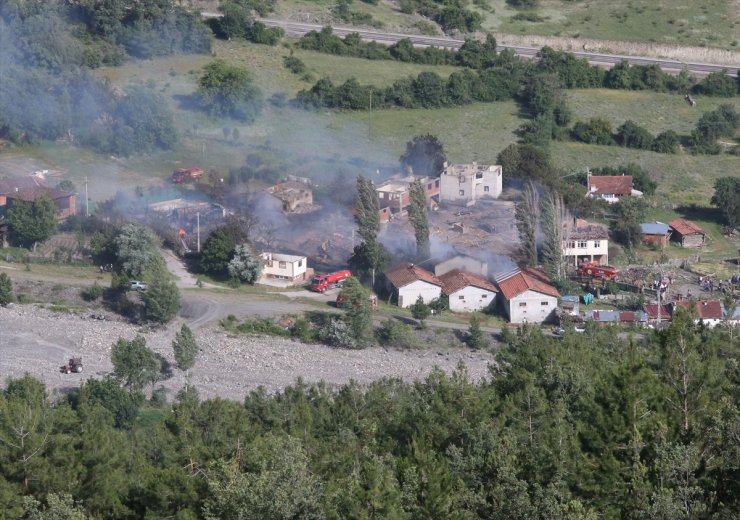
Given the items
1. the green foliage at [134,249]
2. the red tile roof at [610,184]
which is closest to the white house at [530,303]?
the green foliage at [134,249]

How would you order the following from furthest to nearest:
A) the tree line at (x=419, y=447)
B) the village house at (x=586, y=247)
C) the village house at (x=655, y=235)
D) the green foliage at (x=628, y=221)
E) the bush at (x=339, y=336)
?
1. the village house at (x=655, y=235)
2. the green foliage at (x=628, y=221)
3. the village house at (x=586, y=247)
4. the bush at (x=339, y=336)
5. the tree line at (x=419, y=447)

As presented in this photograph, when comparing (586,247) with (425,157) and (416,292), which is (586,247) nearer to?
(416,292)

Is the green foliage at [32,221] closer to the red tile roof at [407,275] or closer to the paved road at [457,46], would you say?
the red tile roof at [407,275]

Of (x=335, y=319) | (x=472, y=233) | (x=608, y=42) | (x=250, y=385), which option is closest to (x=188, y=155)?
(x=472, y=233)

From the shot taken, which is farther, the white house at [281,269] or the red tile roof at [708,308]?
the white house at [281,269]

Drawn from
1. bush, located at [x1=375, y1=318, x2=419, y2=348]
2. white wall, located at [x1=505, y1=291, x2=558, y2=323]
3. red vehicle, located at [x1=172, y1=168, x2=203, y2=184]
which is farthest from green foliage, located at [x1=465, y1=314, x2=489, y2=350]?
red vehicle, located at [x1=172, y1=168, x2=203, y2=184]

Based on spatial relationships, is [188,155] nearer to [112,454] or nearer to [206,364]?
[206,364]

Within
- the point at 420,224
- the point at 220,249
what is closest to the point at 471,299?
the point at 420,224
